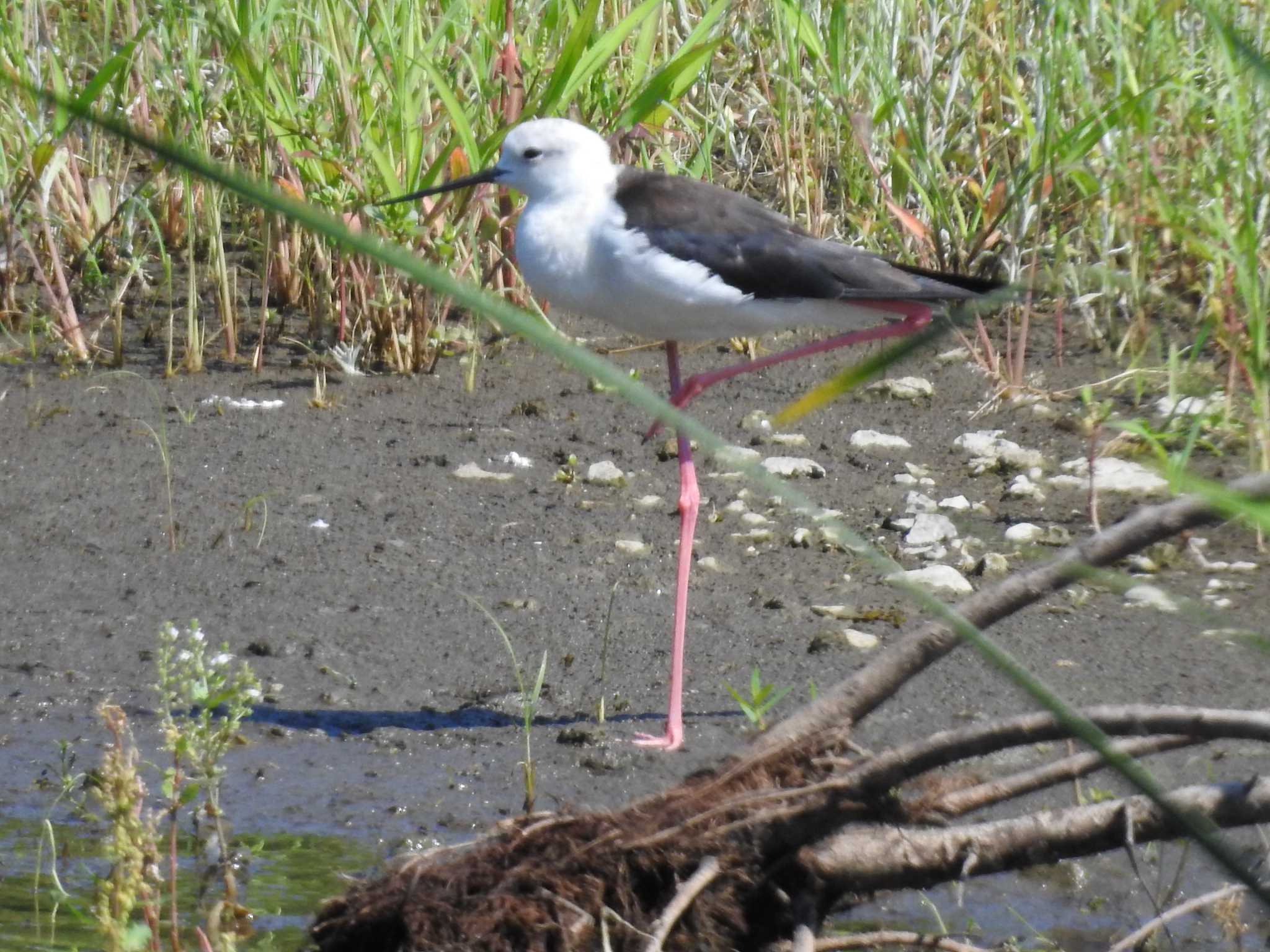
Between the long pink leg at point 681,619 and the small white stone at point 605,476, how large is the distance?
0.54 metres

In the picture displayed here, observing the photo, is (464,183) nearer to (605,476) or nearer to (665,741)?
(605,476)

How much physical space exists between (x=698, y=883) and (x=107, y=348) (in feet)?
12.1

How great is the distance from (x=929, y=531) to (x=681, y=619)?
0.90 metres

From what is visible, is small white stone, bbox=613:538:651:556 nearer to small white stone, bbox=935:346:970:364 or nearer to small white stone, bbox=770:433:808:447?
small white stone, bbox=770:433:808:447

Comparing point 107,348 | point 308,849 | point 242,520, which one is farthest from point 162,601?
point 107,348

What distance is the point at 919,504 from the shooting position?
159 inches

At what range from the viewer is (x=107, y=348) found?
5027 millimetres

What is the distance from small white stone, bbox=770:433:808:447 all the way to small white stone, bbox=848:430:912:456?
131 millimetres

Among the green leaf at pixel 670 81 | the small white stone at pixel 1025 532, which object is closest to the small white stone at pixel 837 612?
the small white stone at pixel 1025 532

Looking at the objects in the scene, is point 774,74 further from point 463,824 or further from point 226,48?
point 463,824

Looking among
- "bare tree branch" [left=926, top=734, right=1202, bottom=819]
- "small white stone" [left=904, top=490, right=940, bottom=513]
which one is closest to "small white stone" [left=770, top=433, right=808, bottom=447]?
"small white stone" [left=904, top=490, right=940, bottom=513]

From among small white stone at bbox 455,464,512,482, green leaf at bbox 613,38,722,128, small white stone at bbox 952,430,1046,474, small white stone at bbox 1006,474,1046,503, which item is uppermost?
green leaf at bbox 613,38,722,128

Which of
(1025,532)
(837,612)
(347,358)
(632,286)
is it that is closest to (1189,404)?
(1025,532)

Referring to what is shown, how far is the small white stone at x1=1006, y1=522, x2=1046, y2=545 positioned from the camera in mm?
→ 3795
